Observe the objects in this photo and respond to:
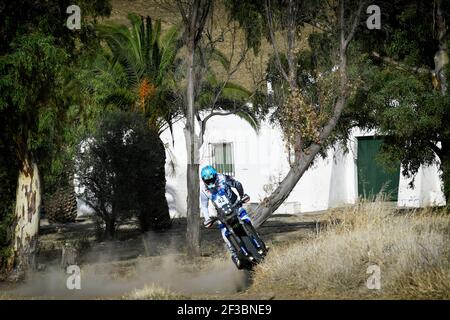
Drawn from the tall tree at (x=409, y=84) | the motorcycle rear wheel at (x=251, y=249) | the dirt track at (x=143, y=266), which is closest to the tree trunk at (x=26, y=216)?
the dirt track at (x=143, y=266)

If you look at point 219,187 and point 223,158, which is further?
point 223,158

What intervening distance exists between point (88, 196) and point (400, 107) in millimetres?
7862

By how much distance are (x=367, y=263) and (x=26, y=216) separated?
6.36m

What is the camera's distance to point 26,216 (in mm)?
13594

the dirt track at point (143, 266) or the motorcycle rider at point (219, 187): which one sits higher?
the motorcycle rider at point (219, 187)

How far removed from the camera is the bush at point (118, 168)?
18.5 metres

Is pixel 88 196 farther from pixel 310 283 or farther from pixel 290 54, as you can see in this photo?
pixel 310 283

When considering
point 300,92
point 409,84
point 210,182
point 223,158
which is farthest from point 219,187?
point 223,158

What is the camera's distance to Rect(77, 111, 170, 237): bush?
18.5 metres

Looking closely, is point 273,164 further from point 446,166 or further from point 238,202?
point 238,202

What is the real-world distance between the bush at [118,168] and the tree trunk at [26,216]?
469cm

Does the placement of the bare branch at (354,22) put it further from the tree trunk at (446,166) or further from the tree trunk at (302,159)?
the tree trunk at (446,166)

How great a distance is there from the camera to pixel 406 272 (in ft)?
32.5
